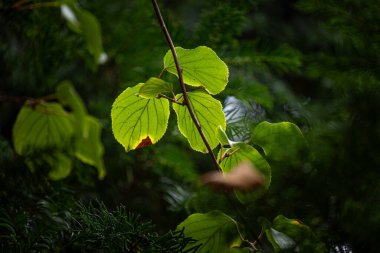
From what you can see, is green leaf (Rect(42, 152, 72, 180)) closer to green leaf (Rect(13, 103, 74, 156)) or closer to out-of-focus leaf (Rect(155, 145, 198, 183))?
green leaf (Rect(13, 103, 74, 156))

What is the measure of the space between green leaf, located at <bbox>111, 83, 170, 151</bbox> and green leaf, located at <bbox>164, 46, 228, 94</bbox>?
43mm

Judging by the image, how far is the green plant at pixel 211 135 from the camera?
14.1 inches

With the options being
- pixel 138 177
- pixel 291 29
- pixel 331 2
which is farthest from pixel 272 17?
pixel 331 2

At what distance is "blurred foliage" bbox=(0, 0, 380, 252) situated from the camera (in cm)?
36

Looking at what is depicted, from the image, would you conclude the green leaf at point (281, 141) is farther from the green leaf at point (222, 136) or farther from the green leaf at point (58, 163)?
the green leaf at point (58, 163)

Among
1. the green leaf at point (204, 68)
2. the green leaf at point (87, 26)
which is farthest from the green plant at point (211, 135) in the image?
the green leaf at point (87, 26)

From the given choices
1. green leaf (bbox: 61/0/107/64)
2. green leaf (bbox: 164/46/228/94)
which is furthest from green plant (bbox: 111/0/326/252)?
A: green leaf (bbox: 61/0/107/64)

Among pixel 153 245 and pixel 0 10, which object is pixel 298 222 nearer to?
pixel 153 245

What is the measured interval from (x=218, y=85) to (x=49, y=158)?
0.19m

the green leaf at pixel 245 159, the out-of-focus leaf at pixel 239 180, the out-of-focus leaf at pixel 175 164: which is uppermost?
the out-of-focus leaf at pixel 239 180

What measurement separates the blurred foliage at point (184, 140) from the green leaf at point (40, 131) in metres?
0.03

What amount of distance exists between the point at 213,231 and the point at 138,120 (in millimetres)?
136

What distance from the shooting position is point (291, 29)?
5.02 feet

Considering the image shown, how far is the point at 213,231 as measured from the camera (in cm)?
40
